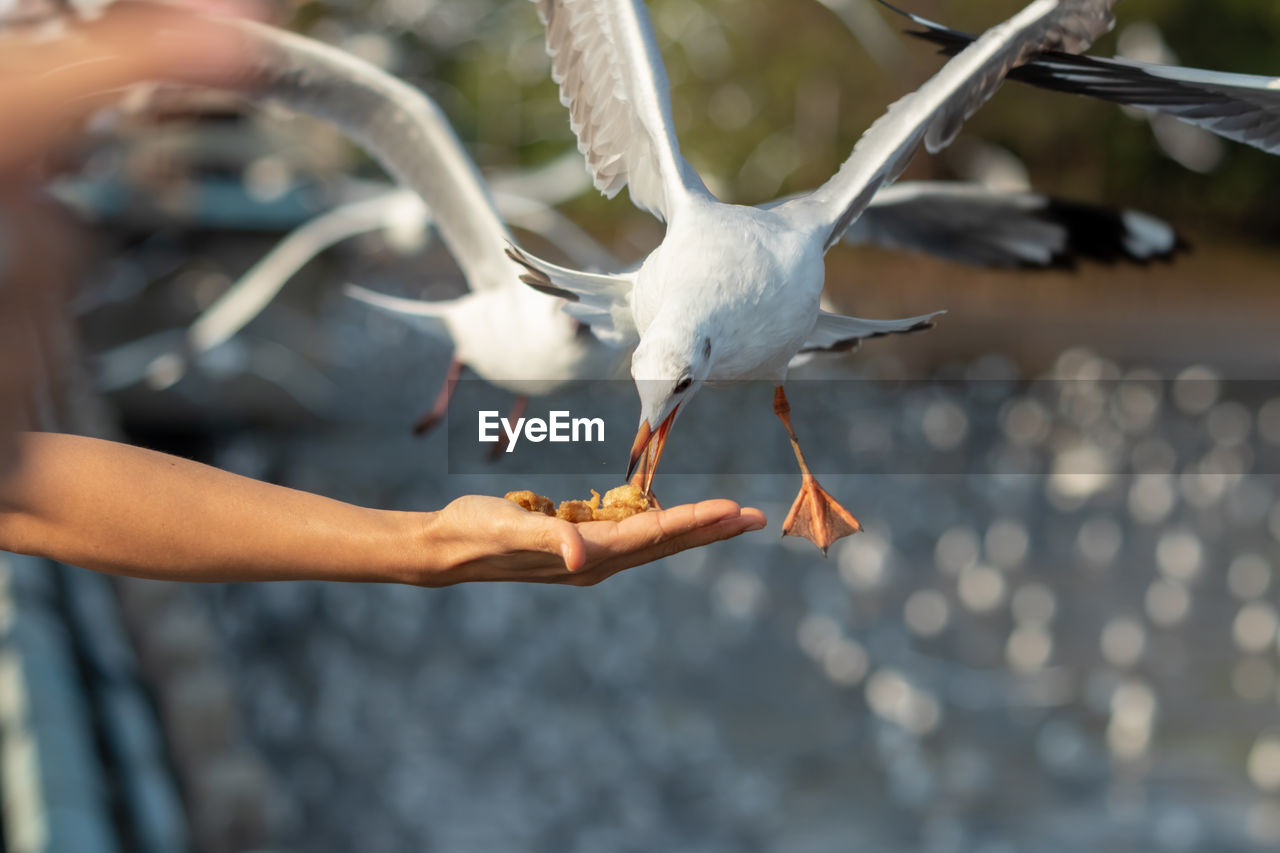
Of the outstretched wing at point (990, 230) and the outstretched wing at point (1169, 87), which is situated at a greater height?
the outstretched wing at point (1169, 87)

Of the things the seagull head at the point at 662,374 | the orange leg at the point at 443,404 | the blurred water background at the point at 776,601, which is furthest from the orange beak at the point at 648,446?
the orange leg at the point at 443,404

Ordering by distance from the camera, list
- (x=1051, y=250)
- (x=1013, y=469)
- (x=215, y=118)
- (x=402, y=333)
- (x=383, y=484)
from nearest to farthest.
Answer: (x=1051, y=250), (x=383, y=484), (x=215, y=118), (x=1013, y=469), (x=402, y=333)

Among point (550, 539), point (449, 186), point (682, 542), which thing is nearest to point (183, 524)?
point (550, 539)

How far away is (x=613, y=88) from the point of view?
1.49 metres

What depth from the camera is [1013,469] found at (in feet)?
25.8

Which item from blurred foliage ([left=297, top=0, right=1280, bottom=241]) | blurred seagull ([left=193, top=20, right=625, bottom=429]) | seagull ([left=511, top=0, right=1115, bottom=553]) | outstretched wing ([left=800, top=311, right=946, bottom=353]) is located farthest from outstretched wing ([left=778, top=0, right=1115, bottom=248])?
blurred foliage ([left=297, top=0, right=1280, bottom=241])

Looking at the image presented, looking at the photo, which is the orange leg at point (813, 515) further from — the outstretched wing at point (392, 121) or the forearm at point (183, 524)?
the outstretched wing at point (392, 121)

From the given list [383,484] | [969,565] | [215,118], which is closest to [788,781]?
[969,565]

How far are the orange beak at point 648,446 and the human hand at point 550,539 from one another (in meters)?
0.05

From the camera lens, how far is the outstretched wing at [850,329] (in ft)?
4.25

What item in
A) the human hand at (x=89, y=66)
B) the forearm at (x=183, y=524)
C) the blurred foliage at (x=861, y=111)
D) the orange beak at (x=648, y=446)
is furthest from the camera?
the blurred foliage at (x=861, y=111)

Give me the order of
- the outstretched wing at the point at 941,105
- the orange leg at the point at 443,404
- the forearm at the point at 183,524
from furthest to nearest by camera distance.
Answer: the orange leg at the point at 443,404 → the outstretched wing at the point at 941,105 → the forearm at the point at 183,524

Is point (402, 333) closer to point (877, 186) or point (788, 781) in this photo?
point (788, 781)

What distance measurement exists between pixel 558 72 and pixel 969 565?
5.22 meters
